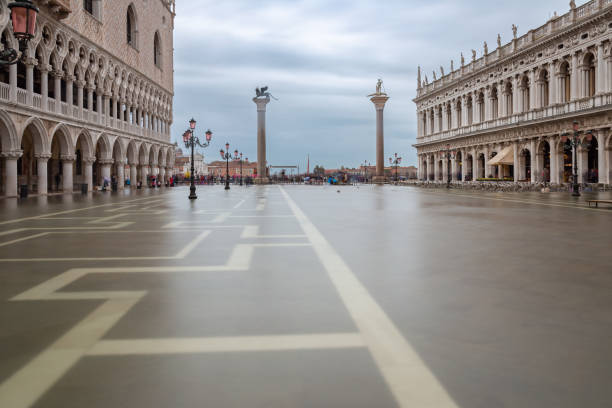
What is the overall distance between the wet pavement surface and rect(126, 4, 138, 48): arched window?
45170 millimetres

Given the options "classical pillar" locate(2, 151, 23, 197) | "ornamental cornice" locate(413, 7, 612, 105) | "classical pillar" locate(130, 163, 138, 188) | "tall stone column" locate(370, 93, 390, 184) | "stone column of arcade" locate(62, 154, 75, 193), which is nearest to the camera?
"classical pillar" locate(2, 151, 23, 197)

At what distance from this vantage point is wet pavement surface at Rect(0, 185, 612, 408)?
9.07 feet

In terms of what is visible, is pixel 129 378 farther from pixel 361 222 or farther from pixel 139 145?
pixel 139 145

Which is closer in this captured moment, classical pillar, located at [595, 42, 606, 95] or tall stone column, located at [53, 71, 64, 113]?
tall stone column, located at [53, 71, 64, 113]

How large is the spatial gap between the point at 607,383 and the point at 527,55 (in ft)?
161

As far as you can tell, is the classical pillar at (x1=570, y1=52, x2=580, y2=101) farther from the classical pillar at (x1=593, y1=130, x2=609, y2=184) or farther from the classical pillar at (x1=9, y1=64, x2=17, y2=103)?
the classical pillar at (x1=9, y1=64, x2=17, y2=103)

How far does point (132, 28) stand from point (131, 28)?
0.39 feet

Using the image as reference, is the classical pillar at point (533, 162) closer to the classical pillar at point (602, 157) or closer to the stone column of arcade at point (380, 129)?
the classical pillar at point (602, 157)

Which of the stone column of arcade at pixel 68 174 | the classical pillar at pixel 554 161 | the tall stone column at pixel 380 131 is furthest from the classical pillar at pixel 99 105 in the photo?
the tall stone column at pixel 380 131

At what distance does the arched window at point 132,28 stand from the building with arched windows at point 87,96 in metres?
0.09

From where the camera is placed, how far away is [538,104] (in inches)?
1746

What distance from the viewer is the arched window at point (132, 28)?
48.2 metres

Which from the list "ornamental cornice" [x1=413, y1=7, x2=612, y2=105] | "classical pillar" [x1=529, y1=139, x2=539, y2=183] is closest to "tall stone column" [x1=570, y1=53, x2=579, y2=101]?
"ornamental cornice" [x1=413, y1=7, x2=612, y2=105]

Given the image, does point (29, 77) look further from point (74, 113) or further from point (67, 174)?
point (67, 174)
